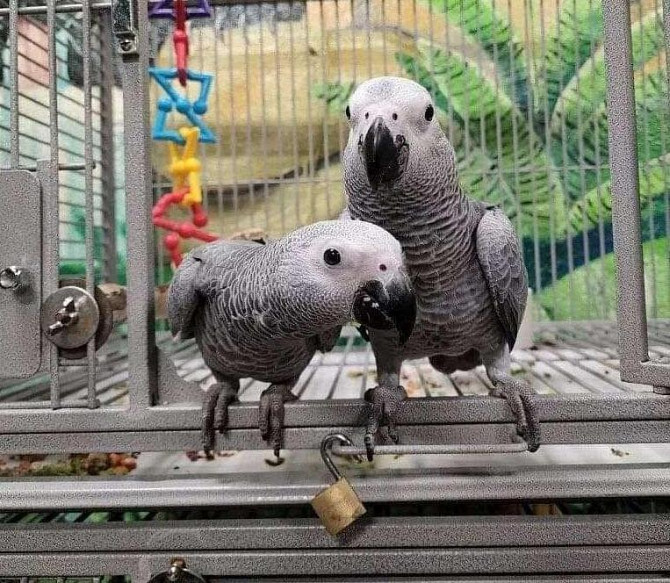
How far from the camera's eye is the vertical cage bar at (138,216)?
0.67 m

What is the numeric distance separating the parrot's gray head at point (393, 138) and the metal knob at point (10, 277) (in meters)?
0.47

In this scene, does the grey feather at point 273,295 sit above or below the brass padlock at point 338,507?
→ above

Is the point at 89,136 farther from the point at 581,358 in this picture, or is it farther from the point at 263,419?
the point at 581,358

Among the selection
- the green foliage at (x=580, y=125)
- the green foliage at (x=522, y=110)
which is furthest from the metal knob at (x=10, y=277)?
the green foliage at (x=580, y=125)

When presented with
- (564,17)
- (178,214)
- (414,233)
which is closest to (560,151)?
(564,17)

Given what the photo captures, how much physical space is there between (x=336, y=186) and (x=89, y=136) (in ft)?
3.28

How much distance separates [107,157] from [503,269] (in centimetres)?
130

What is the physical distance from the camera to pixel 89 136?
0.66m

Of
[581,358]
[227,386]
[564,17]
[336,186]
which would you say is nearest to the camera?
[227,386]

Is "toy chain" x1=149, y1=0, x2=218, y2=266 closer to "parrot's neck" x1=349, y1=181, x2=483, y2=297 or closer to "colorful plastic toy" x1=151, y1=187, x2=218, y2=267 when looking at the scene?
"colorful plastic toy" x1=151, y1=187, x2=218, y2=267

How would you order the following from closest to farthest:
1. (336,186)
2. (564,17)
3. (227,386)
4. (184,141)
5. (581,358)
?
1. (227,386)
2. (184,141)
3. (581,358)
4. (564,17)
5. (336,186)

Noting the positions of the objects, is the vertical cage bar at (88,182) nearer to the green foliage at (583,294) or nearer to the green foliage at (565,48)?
the green foliage at (565,48)

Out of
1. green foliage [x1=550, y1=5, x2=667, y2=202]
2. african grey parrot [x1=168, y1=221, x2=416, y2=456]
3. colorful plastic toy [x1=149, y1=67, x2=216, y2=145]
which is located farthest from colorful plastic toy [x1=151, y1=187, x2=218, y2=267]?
green foliage [x1=550, y1=5, x2=667, y2=202]

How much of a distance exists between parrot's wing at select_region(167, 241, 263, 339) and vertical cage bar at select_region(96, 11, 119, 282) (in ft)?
2.76
